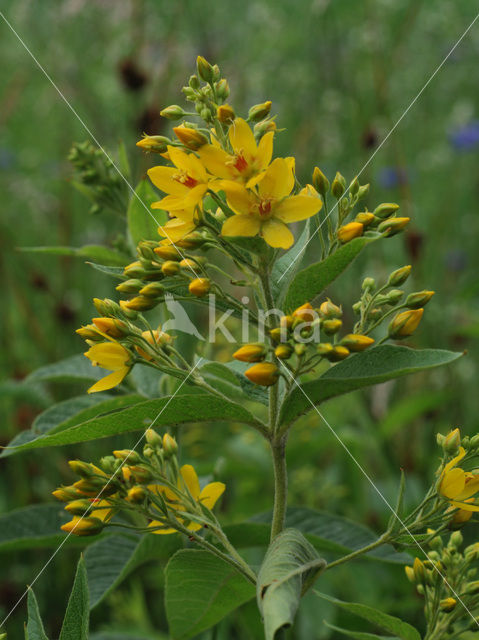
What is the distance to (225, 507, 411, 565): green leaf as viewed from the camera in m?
0.88

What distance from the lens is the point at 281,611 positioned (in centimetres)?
51

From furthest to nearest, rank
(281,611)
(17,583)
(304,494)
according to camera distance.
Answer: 1. (17,583)
2. (304,494)
3. (281,611)

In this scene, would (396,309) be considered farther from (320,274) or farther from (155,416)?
(155,416)

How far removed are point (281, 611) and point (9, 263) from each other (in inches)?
92.6

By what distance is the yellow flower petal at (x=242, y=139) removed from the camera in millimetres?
716

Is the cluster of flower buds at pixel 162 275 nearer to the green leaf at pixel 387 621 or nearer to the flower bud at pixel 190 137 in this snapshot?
the flower bud at pixel 190 137

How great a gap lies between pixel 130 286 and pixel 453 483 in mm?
407

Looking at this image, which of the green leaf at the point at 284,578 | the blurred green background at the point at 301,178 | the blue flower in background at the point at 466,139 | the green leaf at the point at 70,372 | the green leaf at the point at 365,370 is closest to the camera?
the green leaf at the point at 284,578

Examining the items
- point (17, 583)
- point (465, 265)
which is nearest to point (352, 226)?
point (17, 583)

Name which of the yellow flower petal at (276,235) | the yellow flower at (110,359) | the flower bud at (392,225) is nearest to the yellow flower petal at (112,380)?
the yellow flower at (110,359)

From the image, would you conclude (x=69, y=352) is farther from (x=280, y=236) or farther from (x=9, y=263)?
(x=280, y=236)

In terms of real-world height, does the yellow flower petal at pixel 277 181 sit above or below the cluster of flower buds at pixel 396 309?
above

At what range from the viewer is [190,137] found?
701 mm

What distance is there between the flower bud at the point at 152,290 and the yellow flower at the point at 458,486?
365 millimetres
